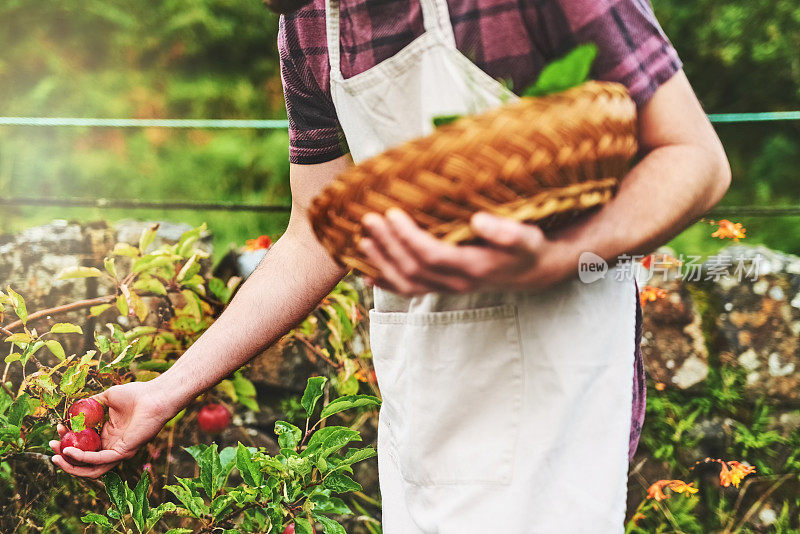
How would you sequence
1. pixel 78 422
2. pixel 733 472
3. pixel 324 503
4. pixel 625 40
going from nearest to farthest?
pixel 625 40
pixel 78 422
pixel 324 503
pixel 733 472

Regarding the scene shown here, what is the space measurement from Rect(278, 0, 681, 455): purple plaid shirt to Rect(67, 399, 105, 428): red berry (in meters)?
0.69

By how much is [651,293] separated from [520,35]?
1500 mm

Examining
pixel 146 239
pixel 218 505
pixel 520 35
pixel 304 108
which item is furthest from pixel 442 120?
pixel 146 239

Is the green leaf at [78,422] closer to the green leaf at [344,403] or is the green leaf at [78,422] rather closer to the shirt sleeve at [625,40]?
the green leaf at [344,403]

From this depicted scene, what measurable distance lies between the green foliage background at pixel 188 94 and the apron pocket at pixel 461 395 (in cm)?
280

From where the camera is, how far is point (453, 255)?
0.61 metres

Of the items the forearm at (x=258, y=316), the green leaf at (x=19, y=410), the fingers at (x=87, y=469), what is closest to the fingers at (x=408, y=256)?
the forearm at (x=258, y=316)

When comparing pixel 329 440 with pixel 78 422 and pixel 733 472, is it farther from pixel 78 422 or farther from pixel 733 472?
pixel 733 472

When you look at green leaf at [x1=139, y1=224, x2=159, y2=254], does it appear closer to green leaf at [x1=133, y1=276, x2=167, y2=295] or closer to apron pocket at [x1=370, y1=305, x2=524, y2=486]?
green leaf at [x1=133, y1=276, x2=167, y2=295]

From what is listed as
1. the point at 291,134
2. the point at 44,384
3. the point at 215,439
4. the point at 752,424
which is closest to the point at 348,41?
the point at 291,134

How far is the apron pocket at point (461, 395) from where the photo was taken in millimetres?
885

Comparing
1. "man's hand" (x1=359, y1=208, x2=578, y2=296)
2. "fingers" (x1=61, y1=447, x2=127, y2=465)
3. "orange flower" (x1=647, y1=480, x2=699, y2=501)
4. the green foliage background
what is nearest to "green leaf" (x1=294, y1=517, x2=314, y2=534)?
"fingers" (x1=61, y1=447, x2=127, y2=465)

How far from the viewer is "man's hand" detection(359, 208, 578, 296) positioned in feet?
1.94

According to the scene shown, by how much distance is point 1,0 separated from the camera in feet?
12.7
